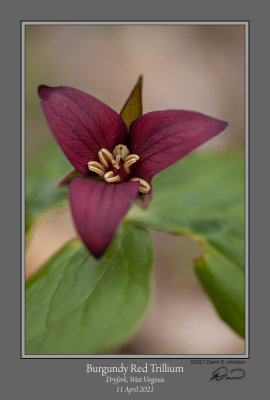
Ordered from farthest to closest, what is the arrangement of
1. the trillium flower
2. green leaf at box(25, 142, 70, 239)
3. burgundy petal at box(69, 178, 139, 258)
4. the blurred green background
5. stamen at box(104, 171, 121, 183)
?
the blurred green background < green leaf at box(25, 142, 70, 239) < stamen at box(104, 171, 121, 183) < the trillium flower < burgundy petal at box(69, 178, 139, 258)

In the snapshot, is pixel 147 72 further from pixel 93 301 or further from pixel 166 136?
pixel 93 301

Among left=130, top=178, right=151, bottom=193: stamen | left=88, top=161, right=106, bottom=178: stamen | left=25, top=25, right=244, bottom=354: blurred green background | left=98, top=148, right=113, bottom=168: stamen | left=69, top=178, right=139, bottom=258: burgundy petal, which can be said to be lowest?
left=69, top=178, right=139, bottom=258: burgundy petal

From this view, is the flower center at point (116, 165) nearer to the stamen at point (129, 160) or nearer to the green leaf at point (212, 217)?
the stamen at point (129, 160)

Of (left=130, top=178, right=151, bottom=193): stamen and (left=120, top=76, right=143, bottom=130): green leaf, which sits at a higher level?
(left=120, top=76, right=143, bottom=130): green leaf

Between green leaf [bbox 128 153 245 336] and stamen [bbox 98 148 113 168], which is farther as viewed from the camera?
green leaf [bbox 128 153 245 336]

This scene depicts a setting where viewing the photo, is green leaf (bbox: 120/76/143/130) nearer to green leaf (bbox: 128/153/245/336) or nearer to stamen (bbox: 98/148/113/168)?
stamen (bbox: 98/148/113/168)

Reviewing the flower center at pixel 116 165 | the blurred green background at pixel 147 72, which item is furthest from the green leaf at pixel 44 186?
the flower center at pixel 116 165

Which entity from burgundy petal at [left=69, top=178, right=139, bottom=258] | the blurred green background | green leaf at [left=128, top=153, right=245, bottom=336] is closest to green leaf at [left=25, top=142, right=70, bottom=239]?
green leaf at [left=128, top=153, right=245, bottom=336]

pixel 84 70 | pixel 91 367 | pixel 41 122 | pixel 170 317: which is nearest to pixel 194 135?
pixel 91 367
